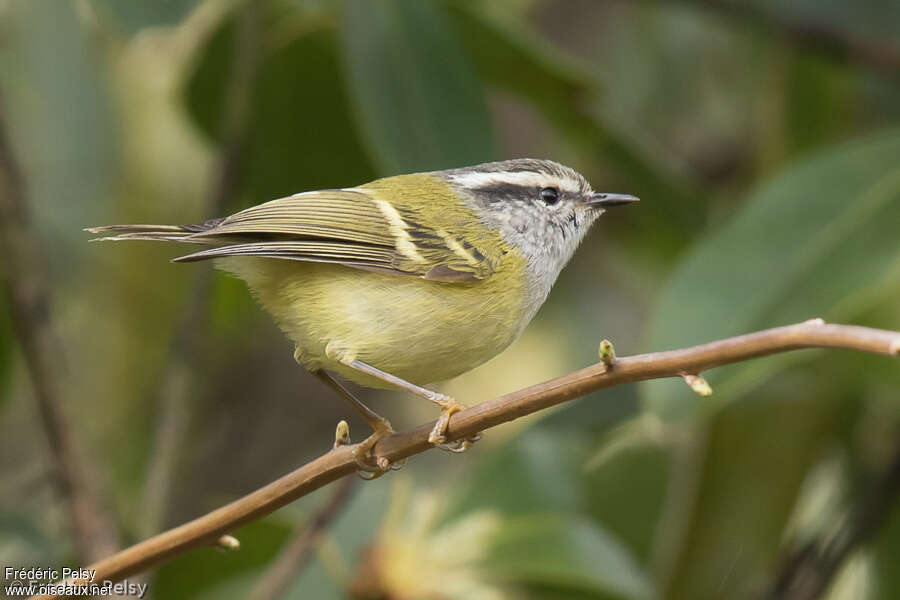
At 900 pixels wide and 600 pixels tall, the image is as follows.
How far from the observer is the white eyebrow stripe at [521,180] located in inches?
102

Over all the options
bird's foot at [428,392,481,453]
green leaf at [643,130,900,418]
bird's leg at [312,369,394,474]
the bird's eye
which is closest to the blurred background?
green leaf at [643,130,900,418]

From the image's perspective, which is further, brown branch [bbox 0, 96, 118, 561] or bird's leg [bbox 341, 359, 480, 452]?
brown branch [bbox 0, 96, 118, 561]

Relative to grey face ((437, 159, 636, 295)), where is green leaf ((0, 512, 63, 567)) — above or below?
below

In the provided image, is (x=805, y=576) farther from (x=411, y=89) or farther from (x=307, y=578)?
(x=411, y=89)

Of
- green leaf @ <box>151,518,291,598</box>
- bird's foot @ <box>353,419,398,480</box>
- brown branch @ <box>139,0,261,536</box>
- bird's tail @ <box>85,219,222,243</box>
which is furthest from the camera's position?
green leaf @ <box>151,518,291,598</box>

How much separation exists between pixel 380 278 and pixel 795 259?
1170 mm

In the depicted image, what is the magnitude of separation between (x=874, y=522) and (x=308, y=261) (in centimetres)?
178

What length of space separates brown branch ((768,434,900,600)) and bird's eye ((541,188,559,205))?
126cm

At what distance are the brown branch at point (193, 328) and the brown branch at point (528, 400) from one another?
1213 millimetres

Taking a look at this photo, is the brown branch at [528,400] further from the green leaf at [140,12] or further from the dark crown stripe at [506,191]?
the green leaf at [140,12]

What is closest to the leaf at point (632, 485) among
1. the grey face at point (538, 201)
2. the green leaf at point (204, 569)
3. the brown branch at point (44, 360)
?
the grey face at point (538, 201)

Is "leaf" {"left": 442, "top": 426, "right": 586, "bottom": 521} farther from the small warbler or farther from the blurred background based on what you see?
the small warbler

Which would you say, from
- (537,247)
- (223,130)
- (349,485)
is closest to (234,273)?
(349,485)

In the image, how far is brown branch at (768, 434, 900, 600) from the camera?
9.90 feet
